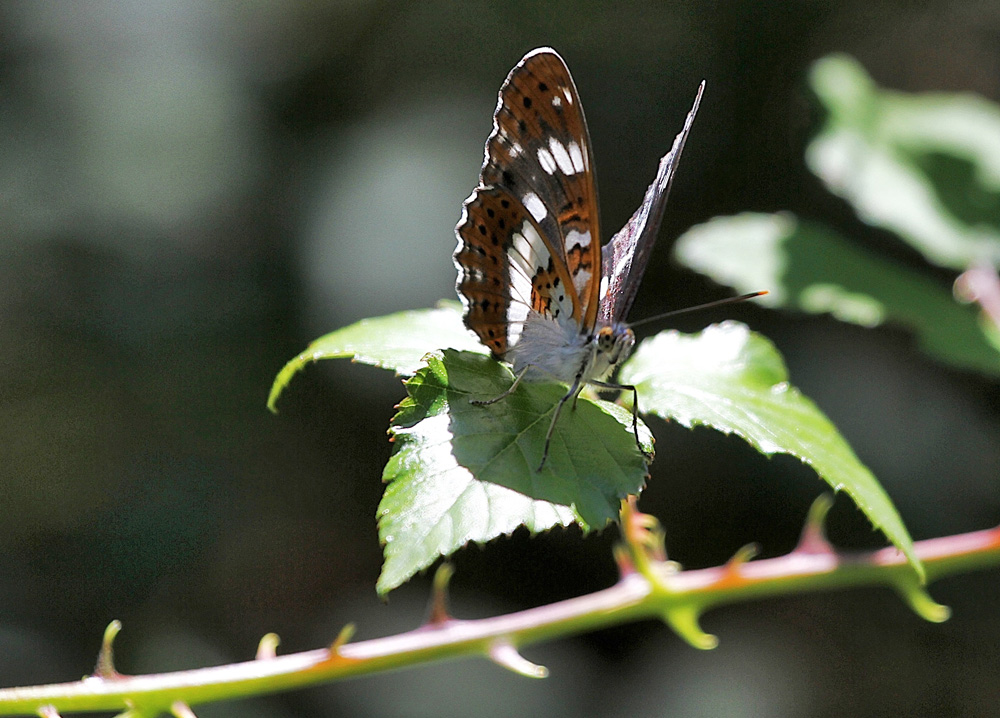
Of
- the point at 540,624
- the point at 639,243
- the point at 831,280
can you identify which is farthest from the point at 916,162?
the point at 540,624

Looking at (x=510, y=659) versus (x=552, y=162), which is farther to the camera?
(x=552, y=162)

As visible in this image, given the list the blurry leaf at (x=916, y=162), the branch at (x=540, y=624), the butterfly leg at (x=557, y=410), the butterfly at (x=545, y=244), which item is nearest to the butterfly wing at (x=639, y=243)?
the butterfly at (x=545, y=244)

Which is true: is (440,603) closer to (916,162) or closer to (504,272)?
(504,272)

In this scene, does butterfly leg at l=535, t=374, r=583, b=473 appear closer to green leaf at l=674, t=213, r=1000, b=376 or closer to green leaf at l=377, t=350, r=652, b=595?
green leaf at l=377, t=350, r=652, b=595

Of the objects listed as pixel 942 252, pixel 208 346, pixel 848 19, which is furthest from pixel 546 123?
pixel 848 19

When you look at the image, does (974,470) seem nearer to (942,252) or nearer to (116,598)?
(942,252)

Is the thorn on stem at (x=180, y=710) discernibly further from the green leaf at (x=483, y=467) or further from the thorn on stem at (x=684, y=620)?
the thorn on stem at (x=684, y=620)
